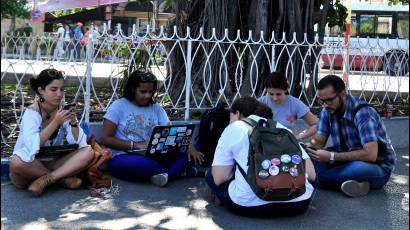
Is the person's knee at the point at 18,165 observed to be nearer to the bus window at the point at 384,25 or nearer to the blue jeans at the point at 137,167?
the blue jeans at the point at 137,167

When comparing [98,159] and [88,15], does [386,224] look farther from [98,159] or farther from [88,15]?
[88,15]

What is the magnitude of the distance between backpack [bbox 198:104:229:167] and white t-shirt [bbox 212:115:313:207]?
133 centimetres

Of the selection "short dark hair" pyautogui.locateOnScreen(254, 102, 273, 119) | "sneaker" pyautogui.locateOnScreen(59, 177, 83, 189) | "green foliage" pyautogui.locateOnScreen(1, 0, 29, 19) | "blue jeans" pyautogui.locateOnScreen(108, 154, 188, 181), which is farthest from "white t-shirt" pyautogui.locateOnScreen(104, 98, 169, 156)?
"green foliage" pyautogui.locateOnScreen(1, 0, 29, 19)

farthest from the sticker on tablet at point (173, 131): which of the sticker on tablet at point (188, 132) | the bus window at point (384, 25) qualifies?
the bus window at point (384, 25)

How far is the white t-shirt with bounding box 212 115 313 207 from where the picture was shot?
13.6 feet

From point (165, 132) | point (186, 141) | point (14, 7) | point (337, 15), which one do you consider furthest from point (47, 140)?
point (14, 7)

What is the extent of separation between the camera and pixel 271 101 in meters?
5.74

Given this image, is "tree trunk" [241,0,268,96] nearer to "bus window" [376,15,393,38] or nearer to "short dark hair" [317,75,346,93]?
"short dark hair" [317,75,346,93]

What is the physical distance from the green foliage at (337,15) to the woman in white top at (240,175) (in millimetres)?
5031

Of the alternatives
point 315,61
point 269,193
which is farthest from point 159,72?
point 269,193

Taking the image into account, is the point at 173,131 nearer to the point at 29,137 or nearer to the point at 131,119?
the point at 131,119

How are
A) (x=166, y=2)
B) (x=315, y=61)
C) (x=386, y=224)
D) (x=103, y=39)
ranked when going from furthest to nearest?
(x=166, y=2), (x=315, y=61), (x=103, y=39), (x=386, y=224)

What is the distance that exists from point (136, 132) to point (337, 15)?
4976mm

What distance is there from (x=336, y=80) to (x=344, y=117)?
372 mm
